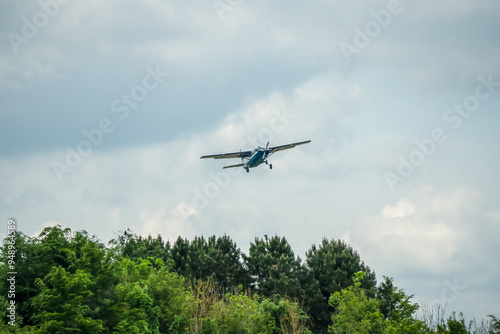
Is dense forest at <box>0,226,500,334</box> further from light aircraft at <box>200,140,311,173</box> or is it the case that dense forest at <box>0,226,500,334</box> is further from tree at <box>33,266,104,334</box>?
light aircraft at <box>200,140,311,173</box>

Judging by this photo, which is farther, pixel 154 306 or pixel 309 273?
pixel 309 273

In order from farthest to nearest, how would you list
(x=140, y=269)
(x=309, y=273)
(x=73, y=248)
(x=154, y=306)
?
(x=309, y=273)
(x=140, y=269)
(x=154, y=306)
(x=73, y=248)

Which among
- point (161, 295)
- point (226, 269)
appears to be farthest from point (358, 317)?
point (226, 269)

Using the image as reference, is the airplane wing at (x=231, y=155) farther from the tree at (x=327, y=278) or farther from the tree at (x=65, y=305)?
the tree at (x=65, y=305)

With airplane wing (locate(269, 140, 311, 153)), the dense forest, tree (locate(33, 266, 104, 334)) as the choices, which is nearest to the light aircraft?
airplane wing (locate(269, 140, 311, 153))

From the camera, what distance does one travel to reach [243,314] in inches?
2298

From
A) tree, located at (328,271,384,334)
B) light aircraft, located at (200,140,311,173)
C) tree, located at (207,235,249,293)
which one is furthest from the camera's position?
tree, located at (207,235,249,293)

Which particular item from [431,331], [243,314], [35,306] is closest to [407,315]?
[431,331]

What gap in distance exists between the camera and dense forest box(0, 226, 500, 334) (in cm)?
4603

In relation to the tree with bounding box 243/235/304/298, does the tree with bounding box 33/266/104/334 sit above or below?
below

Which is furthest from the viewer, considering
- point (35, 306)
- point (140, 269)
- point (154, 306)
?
point (140, 269)

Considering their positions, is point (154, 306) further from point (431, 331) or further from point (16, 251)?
point (431, 331)

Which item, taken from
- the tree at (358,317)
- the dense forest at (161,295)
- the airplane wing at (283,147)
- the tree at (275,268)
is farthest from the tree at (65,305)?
the tree at (275,268)

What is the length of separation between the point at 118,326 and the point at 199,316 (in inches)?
643
